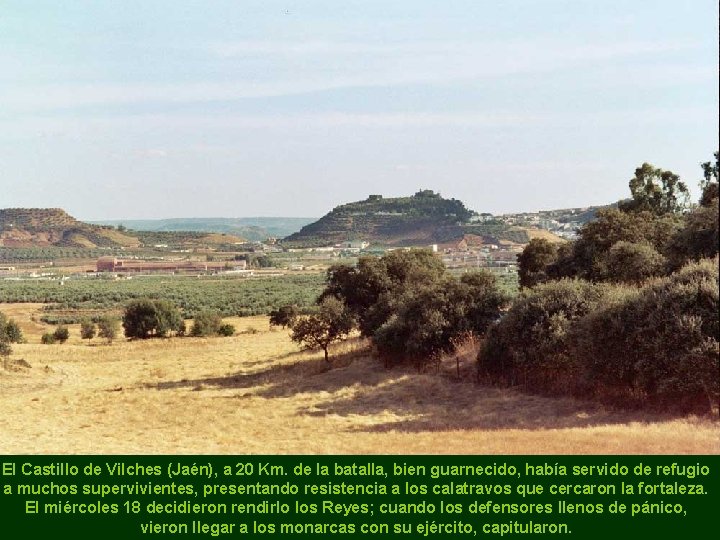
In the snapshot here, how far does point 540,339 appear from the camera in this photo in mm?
23938

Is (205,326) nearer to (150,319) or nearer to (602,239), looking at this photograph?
(150,319)

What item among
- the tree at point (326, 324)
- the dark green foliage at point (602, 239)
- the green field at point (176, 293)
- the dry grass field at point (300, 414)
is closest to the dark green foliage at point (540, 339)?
the dry grass field at point (300, 414)

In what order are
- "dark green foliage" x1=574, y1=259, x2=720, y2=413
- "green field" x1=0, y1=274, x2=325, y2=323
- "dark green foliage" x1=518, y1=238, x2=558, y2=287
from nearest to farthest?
"dark green foliage" x1=574, y1=259, x2=720, y2=413, "dark green foliage" x1=518, y1=238, x2=558, y2=287, "green field" x1=0, y1=274, x2=325, y2=323

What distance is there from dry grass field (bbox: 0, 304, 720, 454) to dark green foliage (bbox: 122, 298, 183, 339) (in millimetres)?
17272

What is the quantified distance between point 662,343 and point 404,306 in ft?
50.3

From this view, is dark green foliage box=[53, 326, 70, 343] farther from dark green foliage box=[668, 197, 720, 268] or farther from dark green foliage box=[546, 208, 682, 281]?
dark green foliage box=[668, 197, 720, 268]

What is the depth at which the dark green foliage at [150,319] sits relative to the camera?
206ft

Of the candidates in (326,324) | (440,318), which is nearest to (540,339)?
(440,318)

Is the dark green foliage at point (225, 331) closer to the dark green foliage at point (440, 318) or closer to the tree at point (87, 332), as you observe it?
the tree at point (87, 332)

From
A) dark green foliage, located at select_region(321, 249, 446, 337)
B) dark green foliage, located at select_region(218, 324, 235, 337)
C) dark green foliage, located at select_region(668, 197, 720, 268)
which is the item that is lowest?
dark green foliage, located at select_region(218, 324, 235, 337)

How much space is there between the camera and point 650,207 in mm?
47781

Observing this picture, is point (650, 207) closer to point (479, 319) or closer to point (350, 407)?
point (479, 319)

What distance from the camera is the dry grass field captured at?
15.7 meters

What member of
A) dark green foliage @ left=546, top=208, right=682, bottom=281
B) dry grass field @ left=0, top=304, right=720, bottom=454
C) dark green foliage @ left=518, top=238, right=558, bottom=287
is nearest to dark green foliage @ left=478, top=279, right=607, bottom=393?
dry grass field @ left=0, top=304, right=720, bottom=454
